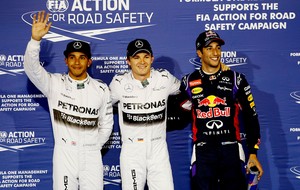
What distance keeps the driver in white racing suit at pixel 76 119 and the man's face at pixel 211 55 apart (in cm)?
92

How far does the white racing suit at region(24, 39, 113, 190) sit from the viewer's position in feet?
11.7

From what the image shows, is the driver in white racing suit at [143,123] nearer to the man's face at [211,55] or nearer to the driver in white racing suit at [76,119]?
the driver in white racing suit at [76,119]

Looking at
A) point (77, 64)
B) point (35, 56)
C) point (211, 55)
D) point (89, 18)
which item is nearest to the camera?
point (35, 56)

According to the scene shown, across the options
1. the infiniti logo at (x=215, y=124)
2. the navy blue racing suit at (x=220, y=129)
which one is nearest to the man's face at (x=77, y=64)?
the navy blue racing suit at (x=220, y=129)

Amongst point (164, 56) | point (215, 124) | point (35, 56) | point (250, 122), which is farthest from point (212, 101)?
point (35, 56)

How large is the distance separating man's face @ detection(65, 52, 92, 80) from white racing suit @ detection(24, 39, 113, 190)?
0.06 meters

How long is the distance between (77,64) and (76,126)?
1.77 ft

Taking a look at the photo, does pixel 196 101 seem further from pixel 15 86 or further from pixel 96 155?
pixel 15 86

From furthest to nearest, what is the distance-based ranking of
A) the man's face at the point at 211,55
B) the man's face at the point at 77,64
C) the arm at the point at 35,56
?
the man's face at the point at 77,64
the man's face at the point at 211,55
the arm at the point at 35,56

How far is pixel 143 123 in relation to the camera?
3.64 m

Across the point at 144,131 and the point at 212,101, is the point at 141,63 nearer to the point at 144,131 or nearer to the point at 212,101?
the point at 144,131

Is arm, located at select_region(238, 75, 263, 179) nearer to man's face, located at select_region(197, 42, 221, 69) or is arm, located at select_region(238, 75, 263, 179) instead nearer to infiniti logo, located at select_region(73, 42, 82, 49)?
man's face, located at select_region(197, 42, 221, 69)

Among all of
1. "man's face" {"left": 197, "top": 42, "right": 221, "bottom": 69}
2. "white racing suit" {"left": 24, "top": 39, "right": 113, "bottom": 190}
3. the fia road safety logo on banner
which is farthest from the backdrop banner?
"man's face" {"left": 197, "top": 42, "right": 221, "bottom": 69}

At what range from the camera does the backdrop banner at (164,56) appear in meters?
4.17
